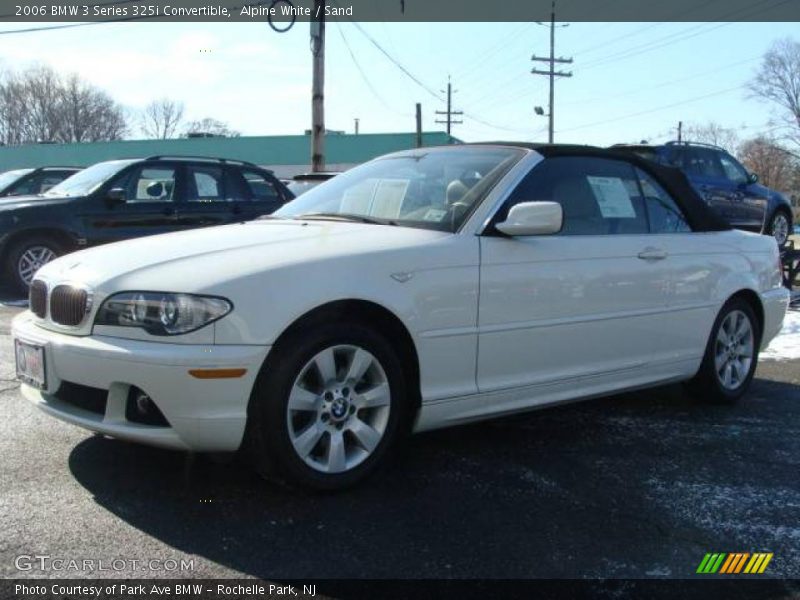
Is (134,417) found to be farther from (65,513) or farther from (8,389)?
(8,389)

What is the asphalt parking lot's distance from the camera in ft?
9.23

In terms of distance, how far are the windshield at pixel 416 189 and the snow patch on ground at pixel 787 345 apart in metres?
4.01

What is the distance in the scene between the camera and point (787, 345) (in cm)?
763

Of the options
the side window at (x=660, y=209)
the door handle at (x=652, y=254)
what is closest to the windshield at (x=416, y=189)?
the door handle at (x=652, y=254)

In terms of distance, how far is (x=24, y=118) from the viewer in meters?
80.1

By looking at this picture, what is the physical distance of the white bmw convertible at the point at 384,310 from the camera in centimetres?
310

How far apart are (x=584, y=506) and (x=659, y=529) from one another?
0.33 meters

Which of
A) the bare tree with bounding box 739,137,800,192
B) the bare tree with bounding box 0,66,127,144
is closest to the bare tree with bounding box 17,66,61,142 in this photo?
the bare tree with bounding box 0,66,127,144

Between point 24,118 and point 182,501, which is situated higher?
point 24,118

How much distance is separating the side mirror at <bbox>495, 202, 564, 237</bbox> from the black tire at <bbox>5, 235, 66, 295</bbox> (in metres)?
6.94

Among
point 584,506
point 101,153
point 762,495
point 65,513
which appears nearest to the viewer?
point 65,513

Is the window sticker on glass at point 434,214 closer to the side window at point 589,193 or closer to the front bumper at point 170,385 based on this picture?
the side window at point 589,193

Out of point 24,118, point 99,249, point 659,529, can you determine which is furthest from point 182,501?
point 24,118

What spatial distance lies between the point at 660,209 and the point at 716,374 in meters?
1.19
